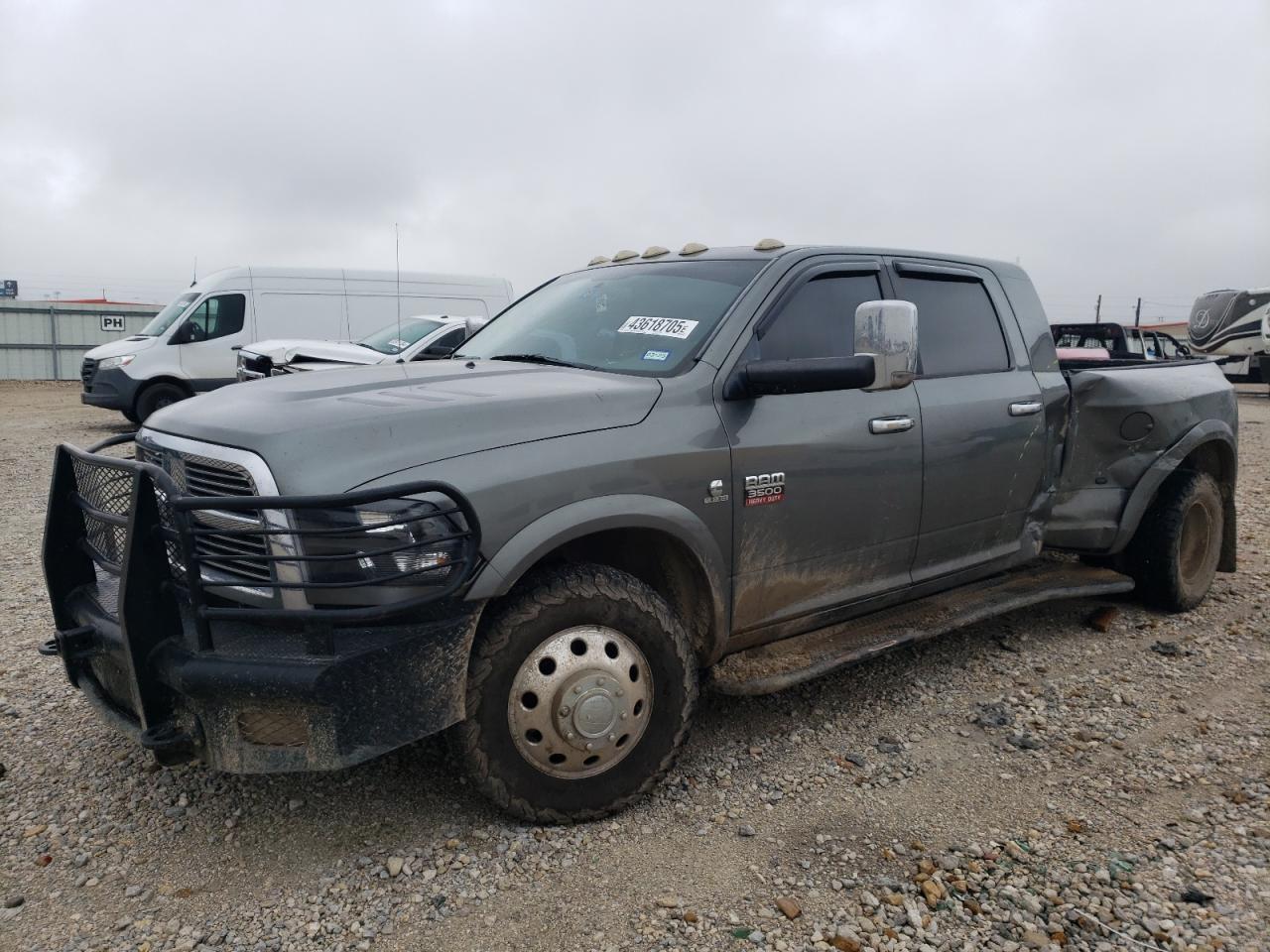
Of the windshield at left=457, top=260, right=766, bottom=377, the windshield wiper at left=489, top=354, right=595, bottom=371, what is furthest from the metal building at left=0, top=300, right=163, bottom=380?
the windshield wiper at left=489, top=354, right=595, bottom=371

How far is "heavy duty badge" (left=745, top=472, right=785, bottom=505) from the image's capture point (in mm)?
3141

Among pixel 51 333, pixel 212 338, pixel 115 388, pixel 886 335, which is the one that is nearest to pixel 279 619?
pixel 886 335

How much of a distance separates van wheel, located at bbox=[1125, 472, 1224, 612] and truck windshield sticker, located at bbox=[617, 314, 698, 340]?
3.02 meters

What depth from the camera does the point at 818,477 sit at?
10.9 feet

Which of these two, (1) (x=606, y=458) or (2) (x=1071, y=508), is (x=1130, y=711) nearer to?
(2) (x=1071, y=508)

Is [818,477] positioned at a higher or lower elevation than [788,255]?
lower

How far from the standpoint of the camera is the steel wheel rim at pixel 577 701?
2.74m

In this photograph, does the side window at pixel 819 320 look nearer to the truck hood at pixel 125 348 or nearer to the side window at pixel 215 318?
the side window at pixel 215 318

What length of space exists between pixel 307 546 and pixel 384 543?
0.19 meters

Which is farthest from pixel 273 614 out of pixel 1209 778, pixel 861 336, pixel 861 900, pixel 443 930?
pixel 1209 778

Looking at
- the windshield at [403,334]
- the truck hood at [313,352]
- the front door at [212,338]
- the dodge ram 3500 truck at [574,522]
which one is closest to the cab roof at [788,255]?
the dodge ram 3500 truck at [574,522]

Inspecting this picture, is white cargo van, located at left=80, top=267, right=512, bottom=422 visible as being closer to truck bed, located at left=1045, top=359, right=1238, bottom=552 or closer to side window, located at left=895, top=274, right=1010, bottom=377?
side window, located at left=895, top=274, right=1010, bottom=377

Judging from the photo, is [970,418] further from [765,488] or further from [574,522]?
[574,522]

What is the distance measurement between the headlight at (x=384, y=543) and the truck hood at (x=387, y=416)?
0.09 meters
